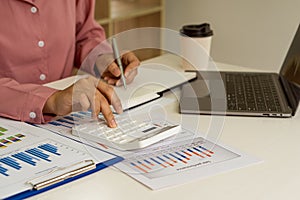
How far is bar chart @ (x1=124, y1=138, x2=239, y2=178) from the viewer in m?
1.04

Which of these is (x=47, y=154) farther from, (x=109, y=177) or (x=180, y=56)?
(x=180, y=56)

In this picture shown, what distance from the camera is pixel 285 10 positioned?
2.55 meters

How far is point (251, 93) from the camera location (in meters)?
1.48

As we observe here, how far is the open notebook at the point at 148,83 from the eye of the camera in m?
A: 1.41

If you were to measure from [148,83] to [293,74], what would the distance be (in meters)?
0.41

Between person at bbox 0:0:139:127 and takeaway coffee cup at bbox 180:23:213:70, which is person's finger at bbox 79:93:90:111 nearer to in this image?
person at bbox 0:0:139:127

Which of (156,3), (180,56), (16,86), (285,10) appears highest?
(16,86)

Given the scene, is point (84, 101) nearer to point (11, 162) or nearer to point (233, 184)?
point (11, 162)

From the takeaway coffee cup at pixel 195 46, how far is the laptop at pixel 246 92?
0.07m

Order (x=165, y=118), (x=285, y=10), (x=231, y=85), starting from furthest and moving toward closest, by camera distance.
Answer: (x=285, y=10), (x=231, y=85), (x=165, y=118)

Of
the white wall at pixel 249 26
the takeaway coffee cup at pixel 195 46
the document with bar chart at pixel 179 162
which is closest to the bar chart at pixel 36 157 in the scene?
the document with bar chart at pixel 179 162

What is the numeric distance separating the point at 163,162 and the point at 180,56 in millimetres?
767

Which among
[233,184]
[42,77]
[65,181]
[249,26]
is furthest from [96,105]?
[249,26]

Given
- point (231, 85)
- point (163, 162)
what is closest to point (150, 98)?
point (231, 85)
